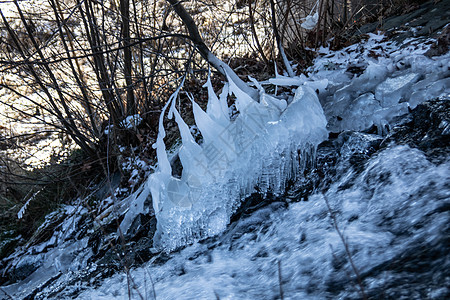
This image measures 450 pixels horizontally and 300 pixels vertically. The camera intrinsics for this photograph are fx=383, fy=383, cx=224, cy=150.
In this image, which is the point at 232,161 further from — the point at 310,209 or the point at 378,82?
the point at 378,82

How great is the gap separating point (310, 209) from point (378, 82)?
1.53 m

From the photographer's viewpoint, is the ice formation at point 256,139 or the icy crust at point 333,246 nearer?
the icy crust at point 333,246

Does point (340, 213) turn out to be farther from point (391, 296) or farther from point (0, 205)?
point (0, 205)

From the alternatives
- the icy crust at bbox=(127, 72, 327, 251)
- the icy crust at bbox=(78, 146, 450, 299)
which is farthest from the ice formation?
the icy crust at bbox=(78, 146, 450, 299)

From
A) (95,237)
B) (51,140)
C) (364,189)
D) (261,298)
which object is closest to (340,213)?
(364,189)

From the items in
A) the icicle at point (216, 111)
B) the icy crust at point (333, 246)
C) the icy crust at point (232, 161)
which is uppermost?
the icicle at point (216, 111)

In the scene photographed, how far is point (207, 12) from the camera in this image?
7605 mm

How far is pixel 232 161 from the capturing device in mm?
3346

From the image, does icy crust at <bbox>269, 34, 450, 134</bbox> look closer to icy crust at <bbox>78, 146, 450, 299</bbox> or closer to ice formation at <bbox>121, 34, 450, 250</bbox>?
ice formation at <bbox>121, 34, 450, 250</bbox>

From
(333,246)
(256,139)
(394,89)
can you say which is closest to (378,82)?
(394,89)

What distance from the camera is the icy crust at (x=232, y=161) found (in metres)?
3.28

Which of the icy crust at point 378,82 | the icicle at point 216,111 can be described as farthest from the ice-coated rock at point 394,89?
the icicle at point 216,111

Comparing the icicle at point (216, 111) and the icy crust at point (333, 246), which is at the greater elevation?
the icicle at point (216, 111)

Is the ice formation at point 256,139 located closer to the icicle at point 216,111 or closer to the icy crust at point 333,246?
the icicle at point 216,111
